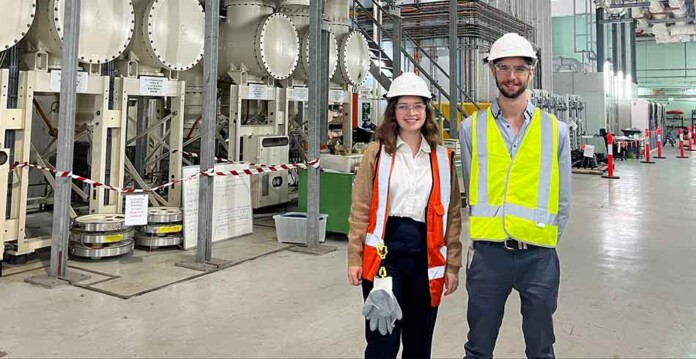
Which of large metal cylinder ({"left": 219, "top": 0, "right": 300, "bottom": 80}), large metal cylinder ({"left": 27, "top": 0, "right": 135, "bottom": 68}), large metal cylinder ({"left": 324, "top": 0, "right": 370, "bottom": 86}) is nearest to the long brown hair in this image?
large metal cylinder ({"left": 27, "top": 0, "right": 135, "bottom": 68})

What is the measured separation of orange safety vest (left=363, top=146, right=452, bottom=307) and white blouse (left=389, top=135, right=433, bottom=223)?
0.02m

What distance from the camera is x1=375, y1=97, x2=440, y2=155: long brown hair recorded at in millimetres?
2230

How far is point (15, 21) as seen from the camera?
14.1ft

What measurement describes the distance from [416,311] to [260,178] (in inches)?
197

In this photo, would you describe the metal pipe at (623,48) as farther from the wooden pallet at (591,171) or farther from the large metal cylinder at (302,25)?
the large metal cylinder at (302,25)

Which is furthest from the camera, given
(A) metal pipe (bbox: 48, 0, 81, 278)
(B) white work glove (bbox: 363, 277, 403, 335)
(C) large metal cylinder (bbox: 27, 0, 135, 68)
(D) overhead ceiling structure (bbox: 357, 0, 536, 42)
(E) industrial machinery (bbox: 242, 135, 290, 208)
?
(D) overhead ceiling structure (bbox: 357, 0, 536, 42)

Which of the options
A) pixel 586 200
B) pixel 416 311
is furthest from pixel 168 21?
pixel 586 200

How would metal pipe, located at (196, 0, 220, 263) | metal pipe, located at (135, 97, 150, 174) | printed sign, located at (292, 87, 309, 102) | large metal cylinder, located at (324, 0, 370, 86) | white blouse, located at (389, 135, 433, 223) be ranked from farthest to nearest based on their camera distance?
large metal cylinder, located at (324, 0, 370, 86), printed sign, located at (292, 87, 309, 102), metal pipe, located at (135, 97, 150, 174), metal pipe, located at (196, 0, 220, 263), white blouse, located at (389, 135, 433, 223)

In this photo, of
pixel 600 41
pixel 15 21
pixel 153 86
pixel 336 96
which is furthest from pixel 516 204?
pixel 600 41

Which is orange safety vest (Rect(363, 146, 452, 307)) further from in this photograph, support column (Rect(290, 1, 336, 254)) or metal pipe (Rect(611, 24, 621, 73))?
metal pipe (Rect(611, 24, 621, 73))

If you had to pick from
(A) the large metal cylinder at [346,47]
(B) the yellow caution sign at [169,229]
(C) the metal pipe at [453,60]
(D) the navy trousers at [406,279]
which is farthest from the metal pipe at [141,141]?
(D) the navy trousers at [406,279]

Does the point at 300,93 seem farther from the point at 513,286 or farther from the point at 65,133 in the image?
the point at 513,286

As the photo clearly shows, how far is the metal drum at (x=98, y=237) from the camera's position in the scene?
15.8 feet

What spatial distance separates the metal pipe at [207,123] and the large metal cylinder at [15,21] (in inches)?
53.7
